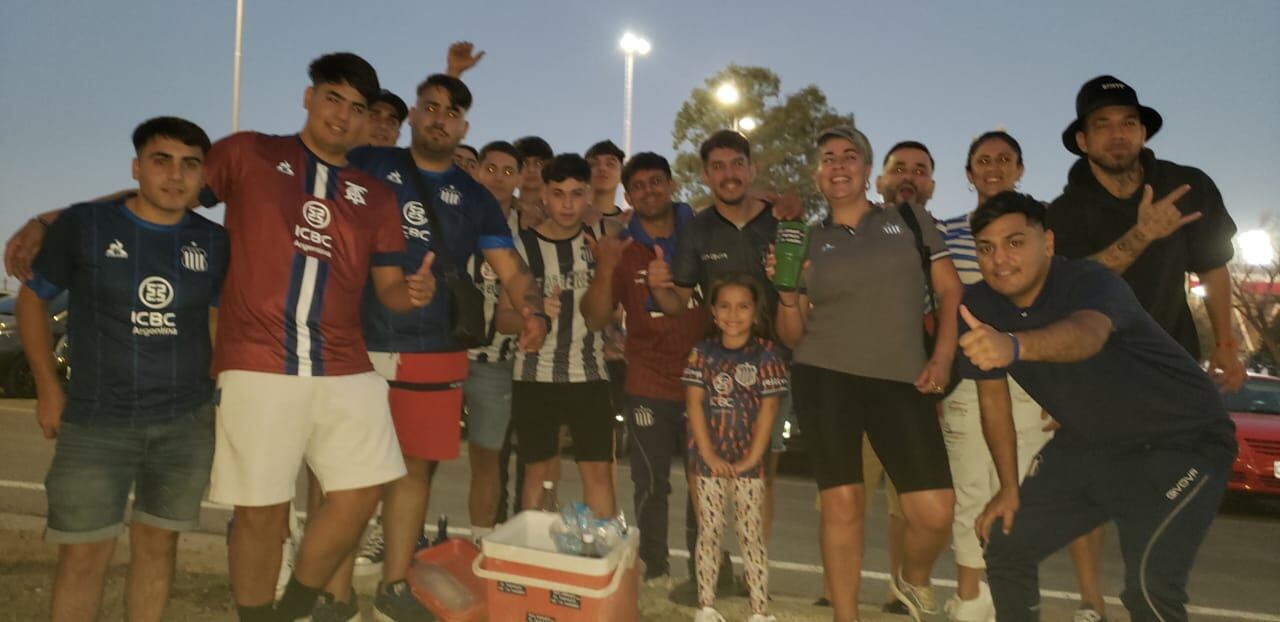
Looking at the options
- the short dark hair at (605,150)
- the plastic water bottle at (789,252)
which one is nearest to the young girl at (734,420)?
the plastic water bottle at (789,252)

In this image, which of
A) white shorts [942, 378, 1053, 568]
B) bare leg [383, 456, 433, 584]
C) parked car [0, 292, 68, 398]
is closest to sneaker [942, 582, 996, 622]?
white shorts [942, 378, 1053, 568]

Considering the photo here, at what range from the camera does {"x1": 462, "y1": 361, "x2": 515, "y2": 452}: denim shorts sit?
16.1 ft

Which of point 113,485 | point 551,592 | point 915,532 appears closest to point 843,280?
point 915,532

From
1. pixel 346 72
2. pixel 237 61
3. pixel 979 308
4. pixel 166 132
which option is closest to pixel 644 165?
pixel 346 72

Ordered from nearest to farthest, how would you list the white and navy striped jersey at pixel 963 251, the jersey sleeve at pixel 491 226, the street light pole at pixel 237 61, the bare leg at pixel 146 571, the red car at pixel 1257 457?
the bare leg at pixel 146 571, the jersey sleeve at pixel 491 226, the white and navy striped jersey at pixel 963 251, the red car at pixel 1257 457, the street light pole at pixel 237 61

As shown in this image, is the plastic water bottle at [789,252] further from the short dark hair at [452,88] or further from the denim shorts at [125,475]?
the denim shorts at [125,475]

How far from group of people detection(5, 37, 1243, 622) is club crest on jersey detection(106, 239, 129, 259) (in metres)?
0.01

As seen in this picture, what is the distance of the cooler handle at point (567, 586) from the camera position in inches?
135

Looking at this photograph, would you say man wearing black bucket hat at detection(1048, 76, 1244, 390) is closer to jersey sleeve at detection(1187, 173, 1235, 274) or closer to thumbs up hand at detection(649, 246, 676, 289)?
jersey sleeve at detection(1187, 173, 1235, 274)

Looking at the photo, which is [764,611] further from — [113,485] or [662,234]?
[113,485]

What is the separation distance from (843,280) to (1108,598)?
11.0ft

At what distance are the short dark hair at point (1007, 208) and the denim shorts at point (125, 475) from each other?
10.6 ft

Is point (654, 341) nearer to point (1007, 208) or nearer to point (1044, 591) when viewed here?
point (1007, 208)

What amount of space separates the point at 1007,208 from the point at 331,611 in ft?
11.0
